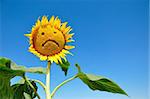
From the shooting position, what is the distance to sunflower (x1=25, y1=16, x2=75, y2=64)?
81 cm

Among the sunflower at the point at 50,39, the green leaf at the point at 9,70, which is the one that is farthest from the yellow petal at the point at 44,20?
the green leaf at the point at 9,70

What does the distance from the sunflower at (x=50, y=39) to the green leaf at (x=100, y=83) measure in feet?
0.28

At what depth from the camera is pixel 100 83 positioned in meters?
0.89

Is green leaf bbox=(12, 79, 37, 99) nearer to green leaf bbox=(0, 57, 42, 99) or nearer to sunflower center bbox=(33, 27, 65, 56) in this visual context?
green leaf bbox=(0, 57, 42, 99)

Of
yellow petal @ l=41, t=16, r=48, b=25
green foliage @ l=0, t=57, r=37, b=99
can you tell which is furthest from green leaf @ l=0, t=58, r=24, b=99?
yellow petal @ l=41, t=16, r=48, b=25

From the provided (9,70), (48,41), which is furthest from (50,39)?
(9,70)

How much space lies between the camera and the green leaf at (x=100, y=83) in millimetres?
849

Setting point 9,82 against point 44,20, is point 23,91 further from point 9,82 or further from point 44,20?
point 44,20

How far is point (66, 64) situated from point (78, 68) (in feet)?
0.22

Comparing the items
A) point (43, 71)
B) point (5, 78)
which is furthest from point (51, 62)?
point (5, 78)

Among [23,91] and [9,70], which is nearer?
[9,70]

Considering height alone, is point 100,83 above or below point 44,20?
below

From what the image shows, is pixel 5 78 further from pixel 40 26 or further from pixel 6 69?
pixel 40 26

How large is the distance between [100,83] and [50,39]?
0.19 m
